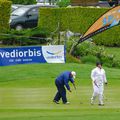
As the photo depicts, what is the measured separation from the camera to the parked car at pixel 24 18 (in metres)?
46.9

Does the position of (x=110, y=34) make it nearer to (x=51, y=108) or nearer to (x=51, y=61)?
(x=51, y=61)

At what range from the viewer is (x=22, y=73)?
33719 mm

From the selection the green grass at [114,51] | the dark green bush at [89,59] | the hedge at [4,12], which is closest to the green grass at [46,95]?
the dark green bush at [89,59]

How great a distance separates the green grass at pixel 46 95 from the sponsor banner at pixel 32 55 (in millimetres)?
520

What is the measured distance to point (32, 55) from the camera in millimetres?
35594

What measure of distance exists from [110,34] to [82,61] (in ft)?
22.3

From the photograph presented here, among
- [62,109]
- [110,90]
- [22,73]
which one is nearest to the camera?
[62,109]

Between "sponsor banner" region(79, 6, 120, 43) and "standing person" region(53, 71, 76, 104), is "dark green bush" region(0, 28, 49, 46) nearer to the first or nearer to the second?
"sponsor banner" region(79, 6, 120, 43)

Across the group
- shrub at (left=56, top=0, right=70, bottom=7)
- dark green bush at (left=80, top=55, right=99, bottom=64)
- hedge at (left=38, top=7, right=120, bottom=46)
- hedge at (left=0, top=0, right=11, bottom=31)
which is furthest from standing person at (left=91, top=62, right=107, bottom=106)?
shrub at (left=56, top=0, right=70, bottom=7)

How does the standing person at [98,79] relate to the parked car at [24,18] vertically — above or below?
below

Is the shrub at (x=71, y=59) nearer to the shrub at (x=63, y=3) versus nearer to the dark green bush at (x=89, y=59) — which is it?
the dark green bush at (x=89, y=59)

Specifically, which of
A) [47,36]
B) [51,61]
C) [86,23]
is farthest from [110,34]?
[51,61]

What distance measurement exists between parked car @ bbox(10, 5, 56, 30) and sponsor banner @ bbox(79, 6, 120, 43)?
33.5 feet

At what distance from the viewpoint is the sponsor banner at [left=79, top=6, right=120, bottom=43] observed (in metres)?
36.9
